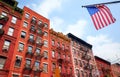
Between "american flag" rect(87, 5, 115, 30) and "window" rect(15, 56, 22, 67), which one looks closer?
"american flag" rect(87, 5, 115, 30)

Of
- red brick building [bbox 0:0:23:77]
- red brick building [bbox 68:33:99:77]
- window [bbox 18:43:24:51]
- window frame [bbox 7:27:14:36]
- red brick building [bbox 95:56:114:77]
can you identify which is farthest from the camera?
red brick building [bbox 95:56:114:77]

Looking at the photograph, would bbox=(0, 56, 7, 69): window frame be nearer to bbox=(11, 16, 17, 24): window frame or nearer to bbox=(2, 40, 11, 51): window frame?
bbox=(2, 40, 11, 51): window frame

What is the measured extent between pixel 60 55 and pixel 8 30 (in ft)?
48.1

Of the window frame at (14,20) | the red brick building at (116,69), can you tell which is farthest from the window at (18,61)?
the red brick building at (116,69)

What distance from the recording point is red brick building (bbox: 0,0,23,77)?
2291 cm

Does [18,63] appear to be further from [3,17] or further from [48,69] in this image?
[3,17]

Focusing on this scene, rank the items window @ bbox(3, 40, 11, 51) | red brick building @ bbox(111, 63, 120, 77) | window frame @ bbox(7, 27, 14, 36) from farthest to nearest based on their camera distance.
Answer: red brick building @ bbox(111, 63, 120, 77) → window frame @ bbox(7, 27, 14, 36) → window @ bbox(3, 40, 11, 51)

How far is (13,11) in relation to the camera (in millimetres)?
28891

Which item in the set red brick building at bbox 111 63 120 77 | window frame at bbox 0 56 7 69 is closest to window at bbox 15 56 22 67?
window frame at bbox 0 56 7 69

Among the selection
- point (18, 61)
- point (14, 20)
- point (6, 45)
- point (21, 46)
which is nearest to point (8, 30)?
point (14, 20)

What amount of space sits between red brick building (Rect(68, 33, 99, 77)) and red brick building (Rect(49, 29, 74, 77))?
7.17 feet

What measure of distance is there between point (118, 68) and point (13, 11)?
1875 inches

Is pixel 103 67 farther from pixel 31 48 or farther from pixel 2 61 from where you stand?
pixel 2 61

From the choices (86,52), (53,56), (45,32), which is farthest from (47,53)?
(86,52)
